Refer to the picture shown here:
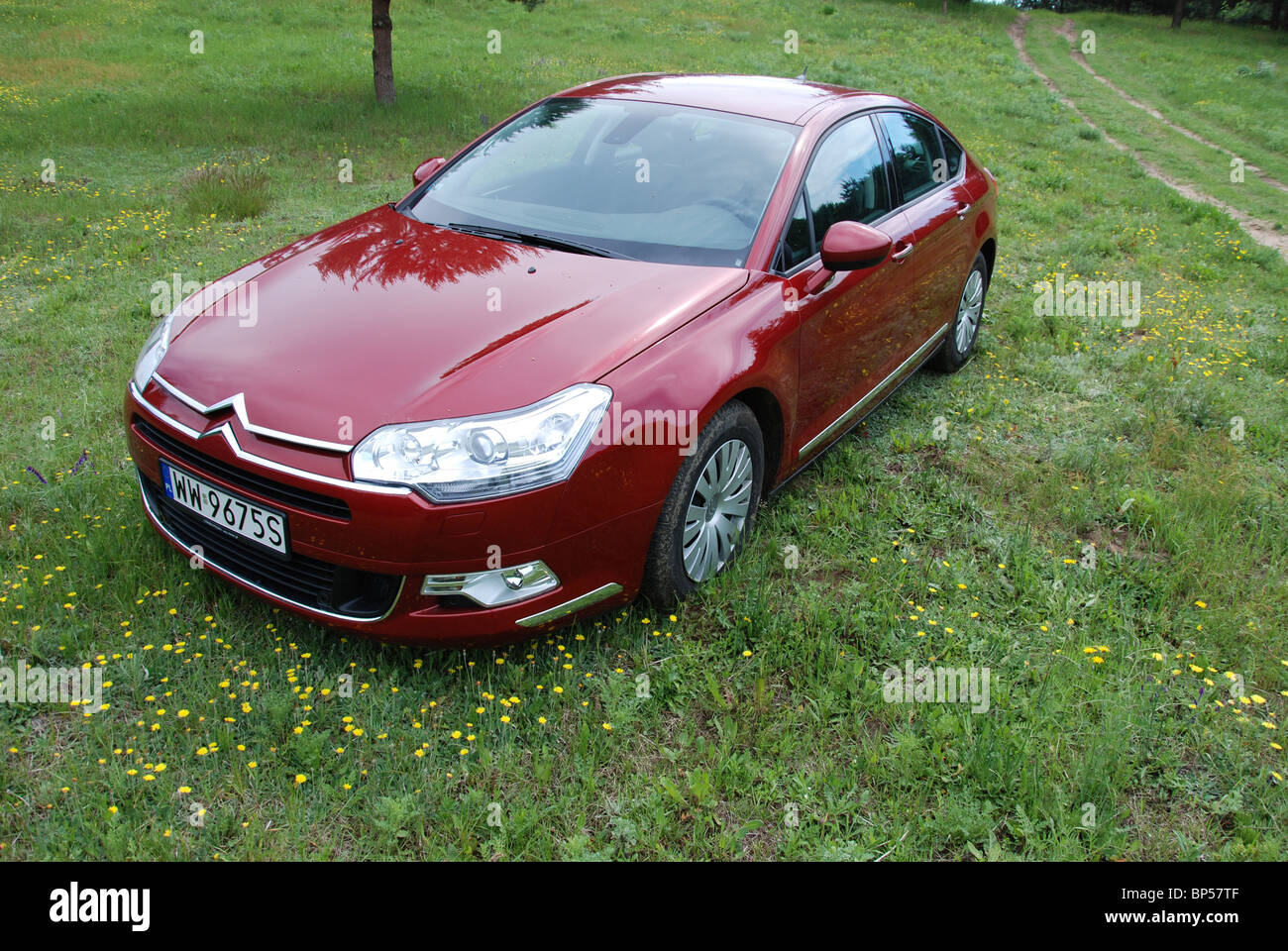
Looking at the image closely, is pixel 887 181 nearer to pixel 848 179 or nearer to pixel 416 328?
pixel 848 179

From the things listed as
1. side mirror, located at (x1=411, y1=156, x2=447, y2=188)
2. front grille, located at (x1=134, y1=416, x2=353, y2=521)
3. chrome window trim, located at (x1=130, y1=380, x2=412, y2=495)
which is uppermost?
side mirror, located at (x1=411, y1=156, x2=447, y2=188)

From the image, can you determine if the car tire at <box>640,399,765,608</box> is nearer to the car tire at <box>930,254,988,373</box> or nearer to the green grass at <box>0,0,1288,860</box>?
the green grass at <box>0,0,1288,860</box>

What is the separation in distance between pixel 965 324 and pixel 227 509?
425 cm

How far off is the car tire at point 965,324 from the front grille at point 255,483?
3.78 m

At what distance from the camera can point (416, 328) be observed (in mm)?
2949

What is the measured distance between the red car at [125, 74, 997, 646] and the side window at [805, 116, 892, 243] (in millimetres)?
14

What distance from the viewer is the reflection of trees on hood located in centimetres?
332

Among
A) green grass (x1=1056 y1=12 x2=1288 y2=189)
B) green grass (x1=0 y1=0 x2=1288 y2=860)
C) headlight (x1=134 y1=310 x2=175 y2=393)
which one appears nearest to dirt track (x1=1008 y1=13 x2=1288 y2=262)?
green grass (x1=1056 y1=12 x2=1288 y2=189)

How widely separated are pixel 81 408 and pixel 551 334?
111 inches

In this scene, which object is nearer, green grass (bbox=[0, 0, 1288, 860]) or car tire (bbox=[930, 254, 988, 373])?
green grass (bbox=[0, 0, 1288, 860])

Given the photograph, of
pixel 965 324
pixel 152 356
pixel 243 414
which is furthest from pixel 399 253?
pixel 965 324

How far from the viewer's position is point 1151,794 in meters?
2.70

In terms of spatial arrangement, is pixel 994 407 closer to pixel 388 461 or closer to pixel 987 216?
pixel 987 216
